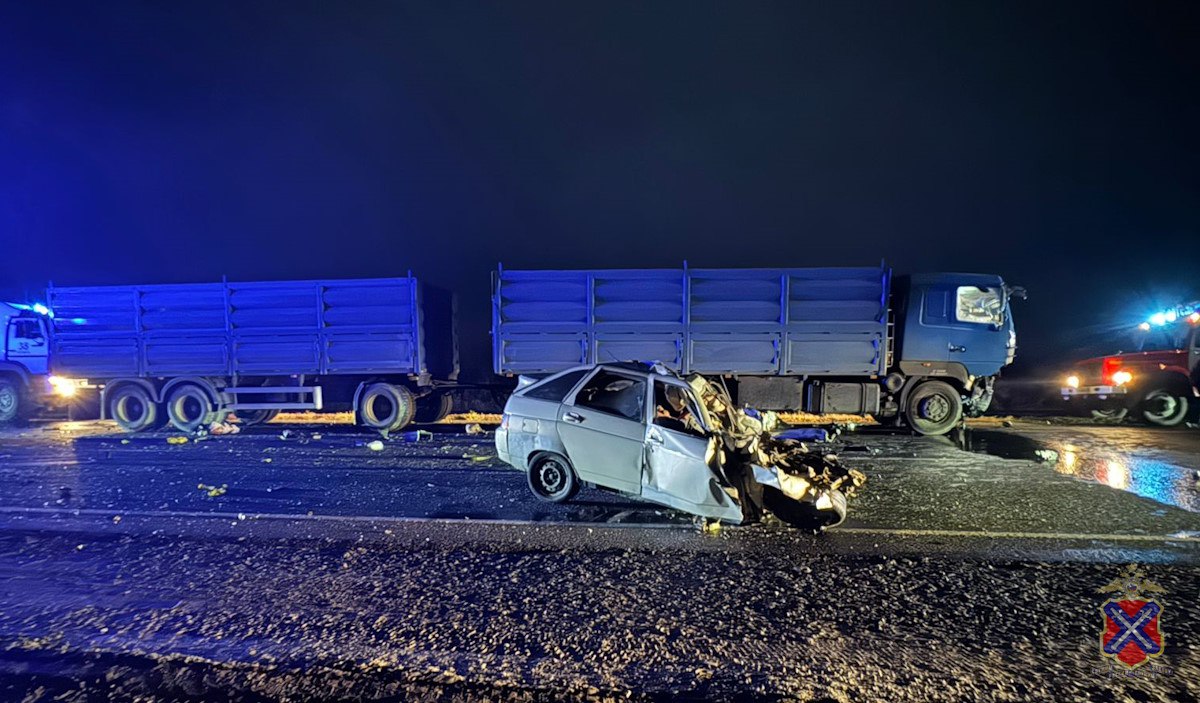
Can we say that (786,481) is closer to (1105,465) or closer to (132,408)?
(1105,465)

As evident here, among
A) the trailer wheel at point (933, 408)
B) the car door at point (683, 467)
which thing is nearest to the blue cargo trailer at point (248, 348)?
the car door at point (683, 467)

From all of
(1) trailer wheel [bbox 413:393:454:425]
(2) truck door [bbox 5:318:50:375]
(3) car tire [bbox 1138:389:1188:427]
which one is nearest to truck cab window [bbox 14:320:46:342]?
(2) truck door [bbox 5:318:50:375]

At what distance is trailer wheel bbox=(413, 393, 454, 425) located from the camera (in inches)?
444

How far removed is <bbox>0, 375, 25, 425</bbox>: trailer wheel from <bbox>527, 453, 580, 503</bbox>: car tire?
42.4 feet

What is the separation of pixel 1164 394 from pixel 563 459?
489 inches

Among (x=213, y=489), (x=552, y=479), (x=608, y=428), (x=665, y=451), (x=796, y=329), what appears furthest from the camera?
(x=796, y=329)

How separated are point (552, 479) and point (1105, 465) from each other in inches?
284

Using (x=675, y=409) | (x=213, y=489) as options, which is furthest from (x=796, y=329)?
(x=213, y=489)

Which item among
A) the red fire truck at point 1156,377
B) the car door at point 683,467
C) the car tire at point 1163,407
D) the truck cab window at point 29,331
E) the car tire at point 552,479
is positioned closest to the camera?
the car door at point 683,467

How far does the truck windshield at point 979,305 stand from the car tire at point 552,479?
26.2 feet

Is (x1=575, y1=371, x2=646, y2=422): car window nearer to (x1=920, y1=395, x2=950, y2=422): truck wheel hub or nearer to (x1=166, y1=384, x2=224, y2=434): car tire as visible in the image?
(x1=920, y1=395, x2=950, y2=422): truck wheel hub

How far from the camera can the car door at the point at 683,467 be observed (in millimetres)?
4516

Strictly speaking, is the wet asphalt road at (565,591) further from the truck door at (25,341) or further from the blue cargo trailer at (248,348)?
the truck door at (25,341)

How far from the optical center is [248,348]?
10.5 m
